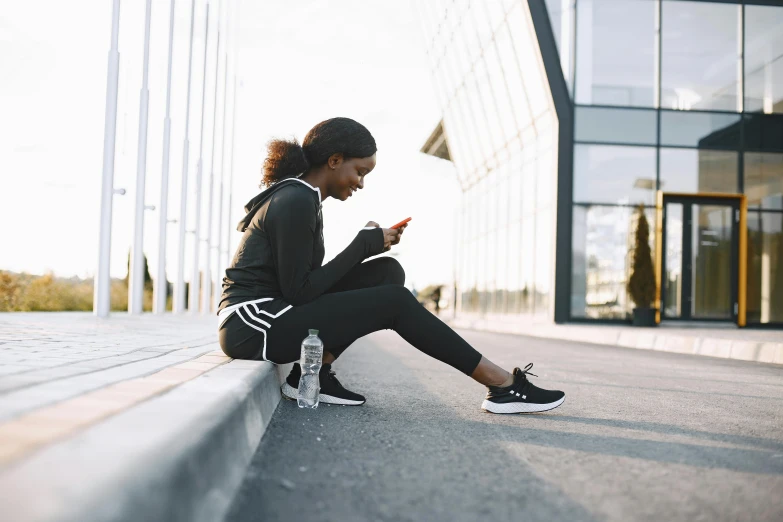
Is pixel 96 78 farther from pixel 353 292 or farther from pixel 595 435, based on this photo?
pixel 595 435

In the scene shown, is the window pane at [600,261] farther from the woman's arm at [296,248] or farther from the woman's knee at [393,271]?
the woman's arm at [296,248]

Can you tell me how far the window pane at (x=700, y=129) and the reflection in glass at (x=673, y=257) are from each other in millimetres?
1681

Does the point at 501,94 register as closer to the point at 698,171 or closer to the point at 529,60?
the point at 529,60

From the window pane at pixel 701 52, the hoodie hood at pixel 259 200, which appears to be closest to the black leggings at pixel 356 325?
the hoodie hood at pixel 259 200

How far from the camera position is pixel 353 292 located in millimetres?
3771

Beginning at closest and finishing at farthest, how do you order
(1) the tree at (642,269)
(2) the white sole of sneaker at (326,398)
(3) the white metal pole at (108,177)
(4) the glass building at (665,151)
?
(2) the white sole of sneaker at (326,398) < (3) the white metal pole at (108,177) < (1) the tree at (642,269) < (4) the glass building at (665,151)

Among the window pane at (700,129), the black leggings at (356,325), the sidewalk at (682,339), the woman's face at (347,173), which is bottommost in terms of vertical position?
the sidewalk at (682,339)

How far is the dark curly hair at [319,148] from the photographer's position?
12.9ft

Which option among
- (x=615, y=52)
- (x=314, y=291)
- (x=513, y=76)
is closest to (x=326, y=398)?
(x=314, y=291)

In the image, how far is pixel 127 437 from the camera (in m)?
1.57

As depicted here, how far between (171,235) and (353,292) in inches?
698

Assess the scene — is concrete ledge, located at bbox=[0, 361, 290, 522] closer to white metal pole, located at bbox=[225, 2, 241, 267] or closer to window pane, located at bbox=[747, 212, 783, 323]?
window pane, located at bbox=[747, 212, 783, 323]

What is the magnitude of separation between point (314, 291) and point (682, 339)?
31.2 ft

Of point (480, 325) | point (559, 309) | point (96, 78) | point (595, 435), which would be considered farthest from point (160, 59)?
point (595, 435)
